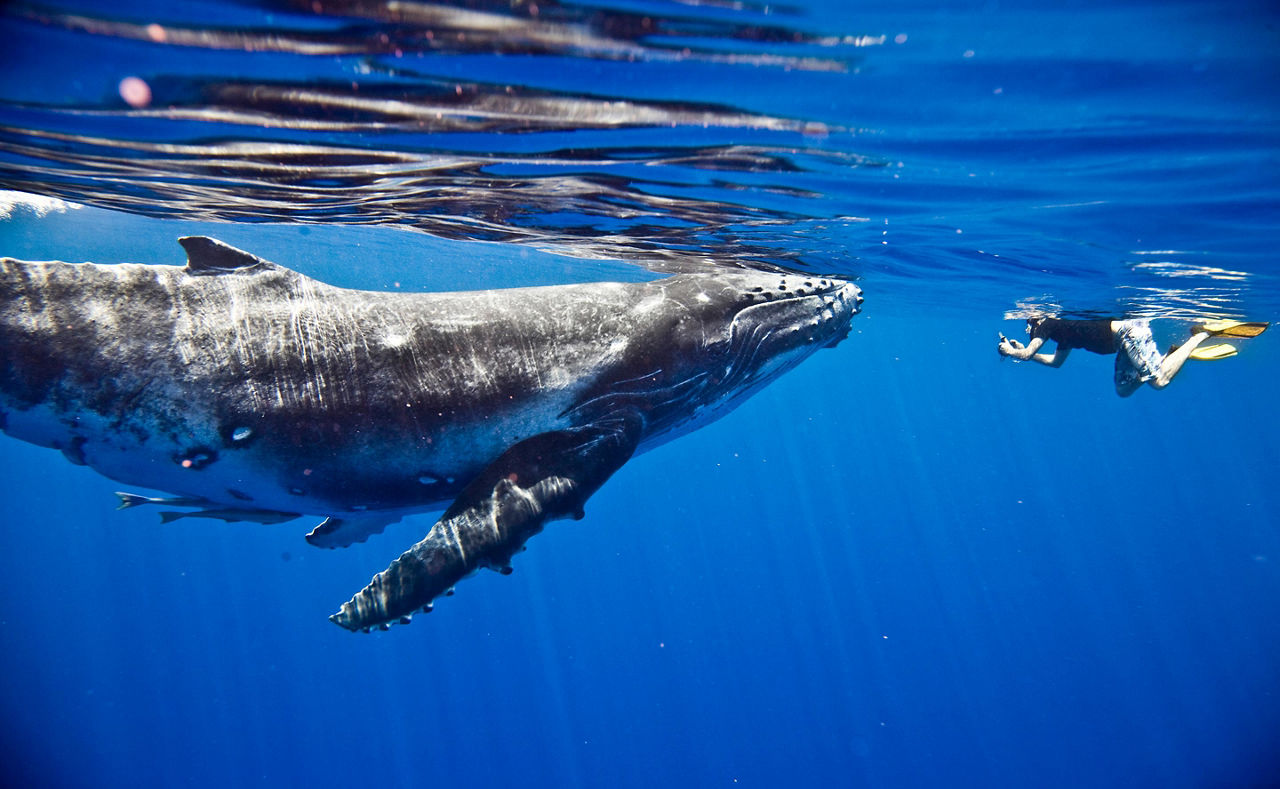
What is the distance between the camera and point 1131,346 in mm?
12766

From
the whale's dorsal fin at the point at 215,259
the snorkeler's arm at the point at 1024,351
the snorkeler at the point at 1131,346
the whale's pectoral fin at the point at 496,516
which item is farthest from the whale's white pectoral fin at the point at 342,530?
the snorkeler at the point at 1131,346

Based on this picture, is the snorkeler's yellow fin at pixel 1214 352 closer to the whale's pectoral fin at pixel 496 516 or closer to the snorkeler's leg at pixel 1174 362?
the snorkeler's leg at pixel 1174 362

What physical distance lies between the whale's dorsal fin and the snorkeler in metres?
13.4

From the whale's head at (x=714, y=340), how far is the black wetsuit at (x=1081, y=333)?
1080 cm

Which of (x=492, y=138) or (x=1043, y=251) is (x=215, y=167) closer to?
(x=492, y=138)

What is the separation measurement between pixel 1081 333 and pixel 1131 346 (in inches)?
90.1

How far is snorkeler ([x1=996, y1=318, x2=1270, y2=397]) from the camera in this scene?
11.9 m

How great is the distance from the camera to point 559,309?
605 centimetres

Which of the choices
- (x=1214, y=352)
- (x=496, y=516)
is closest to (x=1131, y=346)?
(x=1214, y=352)

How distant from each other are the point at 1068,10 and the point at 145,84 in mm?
9053

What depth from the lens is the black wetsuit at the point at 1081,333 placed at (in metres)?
14.6

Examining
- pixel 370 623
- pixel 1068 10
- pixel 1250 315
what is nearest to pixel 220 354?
pixel 370 623

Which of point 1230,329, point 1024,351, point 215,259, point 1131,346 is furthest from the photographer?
point 1024,351

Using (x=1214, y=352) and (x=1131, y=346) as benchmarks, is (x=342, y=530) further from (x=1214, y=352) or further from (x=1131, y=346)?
(x=1214, y=352)
